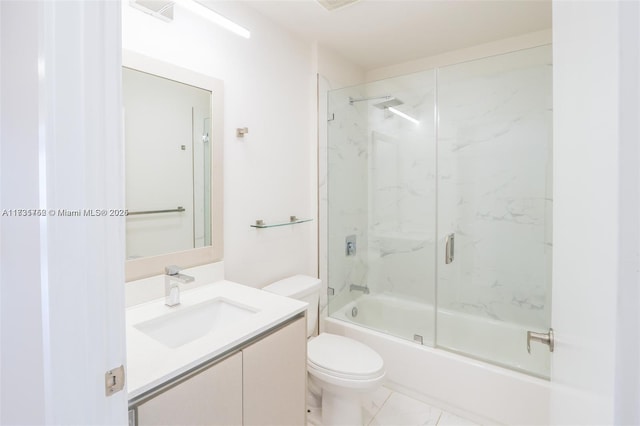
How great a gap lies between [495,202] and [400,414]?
1598mm

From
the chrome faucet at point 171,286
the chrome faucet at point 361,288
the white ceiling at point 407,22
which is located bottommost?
the chrome faucet at point 361,288

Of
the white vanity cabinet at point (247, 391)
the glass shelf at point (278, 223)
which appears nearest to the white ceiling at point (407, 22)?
the glass shelf at point (278, 223)

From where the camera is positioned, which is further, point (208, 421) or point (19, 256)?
point (208, 421)

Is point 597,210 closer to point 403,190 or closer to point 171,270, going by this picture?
point 171,270

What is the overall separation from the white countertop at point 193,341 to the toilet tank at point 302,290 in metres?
0.34

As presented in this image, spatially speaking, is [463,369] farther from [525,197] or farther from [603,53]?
[603,53]

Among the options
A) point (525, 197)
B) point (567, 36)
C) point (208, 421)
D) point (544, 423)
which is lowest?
point (544, 423)

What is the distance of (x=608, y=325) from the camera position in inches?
14.4

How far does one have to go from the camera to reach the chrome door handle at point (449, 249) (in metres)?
2.32

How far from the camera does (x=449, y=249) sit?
7.66ft

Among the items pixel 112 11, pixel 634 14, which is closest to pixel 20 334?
pixel 112 11

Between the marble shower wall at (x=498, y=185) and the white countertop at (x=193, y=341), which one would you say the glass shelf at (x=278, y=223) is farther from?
the marble shower wall at (x=498, y=185)

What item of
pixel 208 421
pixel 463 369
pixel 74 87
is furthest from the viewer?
pixel 463 369

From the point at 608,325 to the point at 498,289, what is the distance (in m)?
2.25
